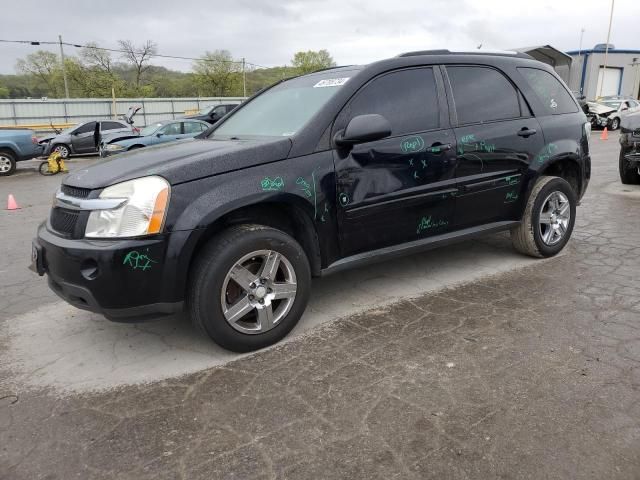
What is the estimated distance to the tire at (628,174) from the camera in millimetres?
8695

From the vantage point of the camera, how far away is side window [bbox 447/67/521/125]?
405 cm

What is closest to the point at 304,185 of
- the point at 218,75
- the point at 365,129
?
the point at 365,129

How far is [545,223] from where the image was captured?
4.79 m

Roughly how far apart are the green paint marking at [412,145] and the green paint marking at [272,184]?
1.00 meters

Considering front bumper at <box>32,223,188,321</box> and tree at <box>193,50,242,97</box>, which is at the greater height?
tree at <box>193,50,242,97</box>

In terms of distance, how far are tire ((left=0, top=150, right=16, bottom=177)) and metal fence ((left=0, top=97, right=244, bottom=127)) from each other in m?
16.3

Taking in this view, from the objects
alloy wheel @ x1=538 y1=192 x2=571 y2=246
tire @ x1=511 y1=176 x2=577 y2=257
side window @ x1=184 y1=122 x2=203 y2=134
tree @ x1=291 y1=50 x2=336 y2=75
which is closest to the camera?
tire @ x1=511 y1=176 x2=577 y2=257

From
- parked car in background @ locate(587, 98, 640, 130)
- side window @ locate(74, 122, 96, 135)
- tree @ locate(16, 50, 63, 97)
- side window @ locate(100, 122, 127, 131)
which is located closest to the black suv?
side window @ locate(74, 122, 96, 135)

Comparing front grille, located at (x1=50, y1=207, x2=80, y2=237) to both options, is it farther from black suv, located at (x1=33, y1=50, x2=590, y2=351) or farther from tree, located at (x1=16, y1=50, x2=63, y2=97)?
tree, located at (x1=16, y1=50, x2=63, y2=97)

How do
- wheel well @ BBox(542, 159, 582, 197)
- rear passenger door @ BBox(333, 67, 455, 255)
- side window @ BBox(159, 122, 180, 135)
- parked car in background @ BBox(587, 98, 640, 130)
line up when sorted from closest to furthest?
rear passenger door @ BBox(333, 67, 455, 255) → wheel well @ BBox(542, 159, 582, 197) → side window @ BBox(159, 122, 180, 135) → parked car in background @ BBox(587, 98, 640, 130)

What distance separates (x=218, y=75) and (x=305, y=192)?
70392 mm

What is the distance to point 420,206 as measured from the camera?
381 cm

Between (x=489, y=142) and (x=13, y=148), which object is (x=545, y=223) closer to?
(x=489, y=142)

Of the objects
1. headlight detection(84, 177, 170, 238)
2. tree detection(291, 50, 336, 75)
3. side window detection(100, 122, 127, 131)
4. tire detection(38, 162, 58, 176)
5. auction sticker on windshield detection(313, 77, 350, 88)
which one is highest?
tree detection(291, 50, 336, 75)
